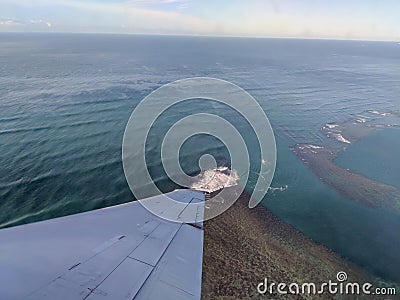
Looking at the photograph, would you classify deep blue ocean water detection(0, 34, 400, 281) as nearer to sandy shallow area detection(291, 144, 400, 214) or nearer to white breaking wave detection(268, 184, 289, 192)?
white breaking wave detection(268, 184, 289, 192)

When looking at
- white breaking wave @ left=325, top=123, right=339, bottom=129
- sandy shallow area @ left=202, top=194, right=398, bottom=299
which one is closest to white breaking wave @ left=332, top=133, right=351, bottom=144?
white breaking wave @ left=325, top=123, right=339, bottom=129

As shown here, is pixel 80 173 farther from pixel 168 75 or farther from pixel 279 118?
pixel 168 75

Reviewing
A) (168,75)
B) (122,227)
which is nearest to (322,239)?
(122,227)

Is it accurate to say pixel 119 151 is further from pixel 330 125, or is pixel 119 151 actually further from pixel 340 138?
pixel 330 125

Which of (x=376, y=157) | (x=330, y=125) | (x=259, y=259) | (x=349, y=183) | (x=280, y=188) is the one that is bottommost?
(x=259, y=259)

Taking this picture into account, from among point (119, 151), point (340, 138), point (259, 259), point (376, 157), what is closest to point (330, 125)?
point (340, 138)

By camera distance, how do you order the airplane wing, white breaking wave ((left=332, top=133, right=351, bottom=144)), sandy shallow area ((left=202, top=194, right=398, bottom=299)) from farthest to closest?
white breaking wave ((left=332, top=133, right=351, bottom=144)) → sandy shallow area ((left=202, top=194, right=398, bottom=299)) → the airplane wing
